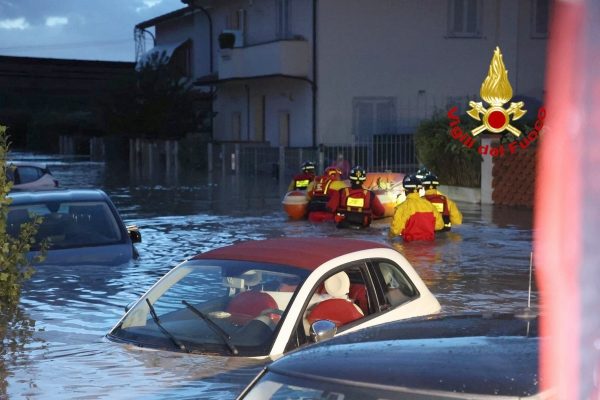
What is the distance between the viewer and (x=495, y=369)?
3496mm

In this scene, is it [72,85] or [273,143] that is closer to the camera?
[273,143]

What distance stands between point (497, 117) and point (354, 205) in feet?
25.2

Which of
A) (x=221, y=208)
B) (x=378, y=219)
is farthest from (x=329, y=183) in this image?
(x=221, y=208)

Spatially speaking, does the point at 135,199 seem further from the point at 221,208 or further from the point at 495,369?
the point at 495,369

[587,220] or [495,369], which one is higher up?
[587,220]

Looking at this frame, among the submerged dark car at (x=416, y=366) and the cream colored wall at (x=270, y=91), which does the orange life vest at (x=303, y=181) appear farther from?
the submerged dark car at (x=416, y=366)

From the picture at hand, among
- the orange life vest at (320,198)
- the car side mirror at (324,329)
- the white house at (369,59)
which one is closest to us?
the car side mirror at (324,329)

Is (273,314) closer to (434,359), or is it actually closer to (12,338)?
(12,338)

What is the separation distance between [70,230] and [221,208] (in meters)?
13.0

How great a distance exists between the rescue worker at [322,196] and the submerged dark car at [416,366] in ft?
55.2

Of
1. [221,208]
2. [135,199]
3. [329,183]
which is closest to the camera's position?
[329,183]

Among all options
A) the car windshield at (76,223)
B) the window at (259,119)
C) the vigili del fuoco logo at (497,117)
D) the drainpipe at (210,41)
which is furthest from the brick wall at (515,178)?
the drainpipe at (210,41)

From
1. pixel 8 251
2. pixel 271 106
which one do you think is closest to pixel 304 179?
pixel 8 251

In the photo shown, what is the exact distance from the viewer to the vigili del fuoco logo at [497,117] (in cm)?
2469
